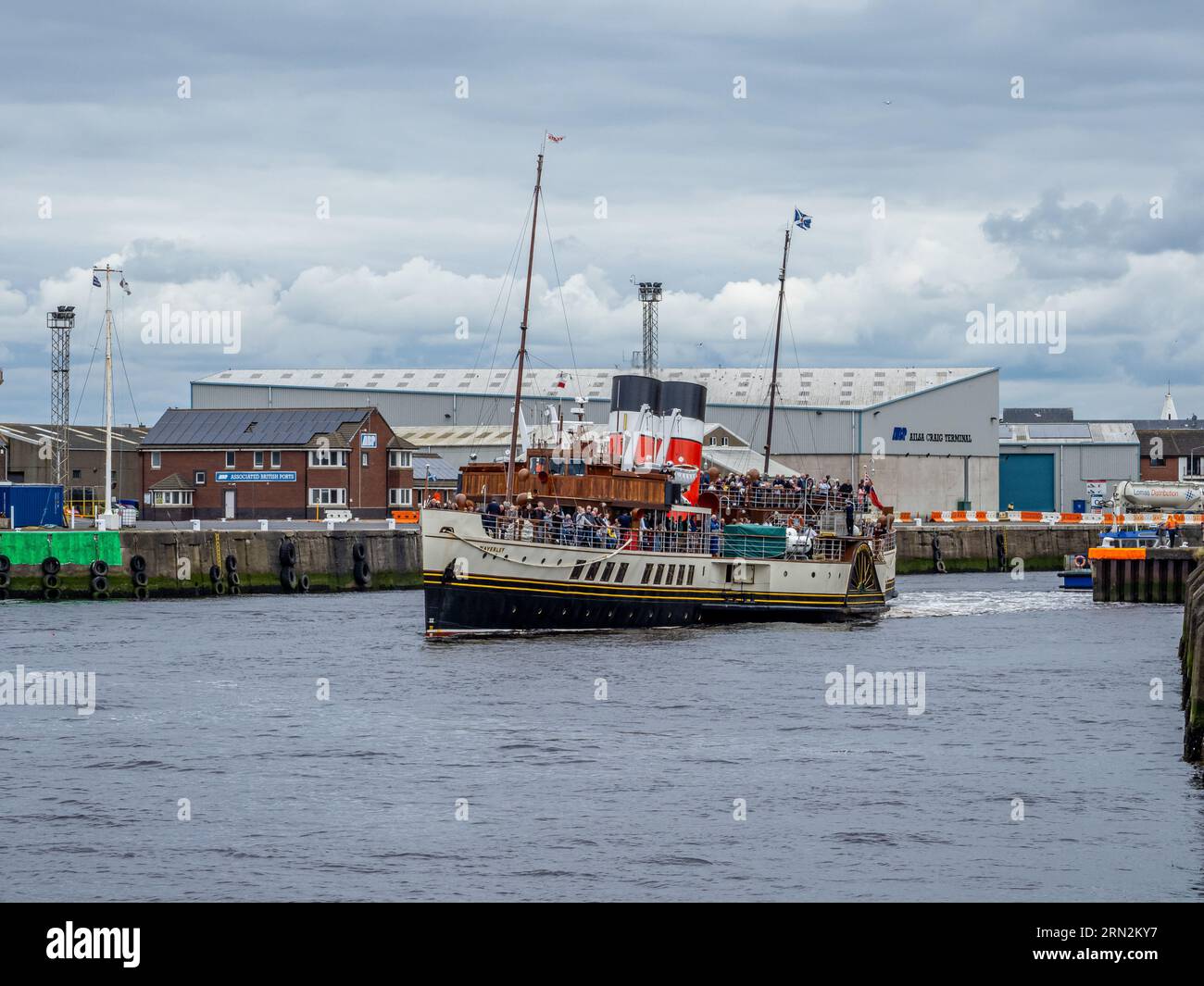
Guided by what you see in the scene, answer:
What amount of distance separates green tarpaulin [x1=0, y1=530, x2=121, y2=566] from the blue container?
8440mm

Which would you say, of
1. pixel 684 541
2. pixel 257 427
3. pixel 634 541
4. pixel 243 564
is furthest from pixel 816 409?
pixel 634 541

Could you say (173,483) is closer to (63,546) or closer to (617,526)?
(63,546)

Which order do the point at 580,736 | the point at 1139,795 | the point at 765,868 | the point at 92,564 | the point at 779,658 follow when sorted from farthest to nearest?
the point at 92,564 → the point at 779,658 → the point at 580,736 → the point at 1139,795 → the point at 765,868

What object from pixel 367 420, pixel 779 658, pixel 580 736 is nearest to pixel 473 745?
pixel 580 736

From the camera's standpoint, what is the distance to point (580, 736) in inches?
1439

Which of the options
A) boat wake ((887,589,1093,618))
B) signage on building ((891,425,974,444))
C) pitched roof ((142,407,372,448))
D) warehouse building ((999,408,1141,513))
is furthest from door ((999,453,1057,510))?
pitched roof ((142,407,372,448))

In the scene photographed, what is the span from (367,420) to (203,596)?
1304 inches

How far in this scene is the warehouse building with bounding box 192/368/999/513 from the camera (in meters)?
133

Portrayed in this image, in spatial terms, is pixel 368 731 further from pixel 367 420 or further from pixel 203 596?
pixel 367 420

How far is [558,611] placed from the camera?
57.1 meters

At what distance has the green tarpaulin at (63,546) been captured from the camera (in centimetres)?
7556

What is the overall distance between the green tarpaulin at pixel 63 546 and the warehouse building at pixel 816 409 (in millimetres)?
51108

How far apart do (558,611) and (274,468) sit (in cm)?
5690

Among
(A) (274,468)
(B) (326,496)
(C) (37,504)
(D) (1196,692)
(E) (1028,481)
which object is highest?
(E) (1028,481)
